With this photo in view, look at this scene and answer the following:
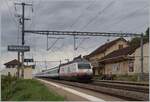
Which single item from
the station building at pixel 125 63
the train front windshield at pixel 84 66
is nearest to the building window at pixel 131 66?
the station building at pixel 125 63

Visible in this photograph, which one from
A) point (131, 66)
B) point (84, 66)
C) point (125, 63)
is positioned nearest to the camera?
point (84, 66)

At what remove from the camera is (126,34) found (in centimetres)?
5262

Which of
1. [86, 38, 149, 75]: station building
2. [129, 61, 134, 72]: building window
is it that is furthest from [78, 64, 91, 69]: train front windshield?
[129, 61, 134, 72]: building window

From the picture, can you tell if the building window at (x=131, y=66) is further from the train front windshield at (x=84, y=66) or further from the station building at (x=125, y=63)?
the train front windshield at (x=84, y=66)

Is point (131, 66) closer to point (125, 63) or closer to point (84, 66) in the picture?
point (125, 63)

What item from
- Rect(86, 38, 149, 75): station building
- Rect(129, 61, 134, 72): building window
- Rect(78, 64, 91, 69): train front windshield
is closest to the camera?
Rect(78, 64, 91, 69): train front windshield

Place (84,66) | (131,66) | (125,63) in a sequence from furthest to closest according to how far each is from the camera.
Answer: (125,63), (131,66), (84,66)

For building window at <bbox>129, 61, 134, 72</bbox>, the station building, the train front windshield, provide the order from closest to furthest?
the train front windshield, the station building, building window at <bbox>129, 61, 134, 72</bbox>

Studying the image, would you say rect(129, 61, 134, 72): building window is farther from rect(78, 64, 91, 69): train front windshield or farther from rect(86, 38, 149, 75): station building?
rect(78, 64, 91, 69): train front windshield

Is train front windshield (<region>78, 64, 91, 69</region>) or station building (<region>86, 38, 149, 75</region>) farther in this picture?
station building (<region>86, 38, 149, 75</region>)

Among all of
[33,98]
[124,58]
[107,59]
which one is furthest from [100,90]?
[107,59]

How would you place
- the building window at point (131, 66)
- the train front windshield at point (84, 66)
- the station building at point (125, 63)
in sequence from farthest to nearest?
1. the building window at point (131, 66)
2. the station building at point (125, 63)
3. the train front windshield at point (84, 66)

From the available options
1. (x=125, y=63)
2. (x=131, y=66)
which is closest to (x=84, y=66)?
(x=131, y=66)

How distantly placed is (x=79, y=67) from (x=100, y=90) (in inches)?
729
